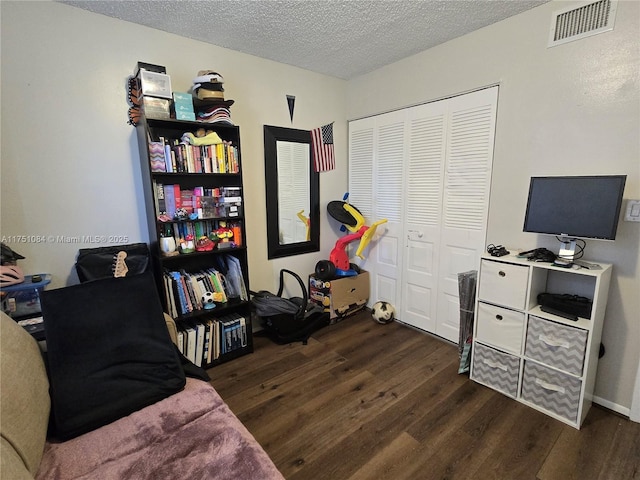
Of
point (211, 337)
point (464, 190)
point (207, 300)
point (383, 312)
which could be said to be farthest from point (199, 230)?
point (464, 190)

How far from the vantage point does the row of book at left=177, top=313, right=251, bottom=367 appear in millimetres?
2205

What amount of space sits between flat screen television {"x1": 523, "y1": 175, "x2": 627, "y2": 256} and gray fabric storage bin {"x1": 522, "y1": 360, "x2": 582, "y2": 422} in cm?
82

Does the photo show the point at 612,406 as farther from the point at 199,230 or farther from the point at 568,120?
the point at 199,230

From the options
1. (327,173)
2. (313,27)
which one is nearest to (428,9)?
(313,27)

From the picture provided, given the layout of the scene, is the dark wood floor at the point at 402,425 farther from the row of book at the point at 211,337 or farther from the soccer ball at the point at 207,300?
the soccer ball at the point at 207,300

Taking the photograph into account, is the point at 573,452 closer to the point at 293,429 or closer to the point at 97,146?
the point at 293,429

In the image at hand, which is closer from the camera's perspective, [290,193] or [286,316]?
[286,316]

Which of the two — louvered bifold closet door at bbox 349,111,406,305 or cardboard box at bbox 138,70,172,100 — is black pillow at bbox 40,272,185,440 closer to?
cardboard box at bbox 138,70,172,100

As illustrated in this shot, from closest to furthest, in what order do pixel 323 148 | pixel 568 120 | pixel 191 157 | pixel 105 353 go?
pixel 105 353 < pixel 568 120 < pixel 191 157 < pixel 323 148

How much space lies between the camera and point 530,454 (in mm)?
1561

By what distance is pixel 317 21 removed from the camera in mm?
2055

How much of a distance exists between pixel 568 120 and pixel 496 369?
167 centimetres

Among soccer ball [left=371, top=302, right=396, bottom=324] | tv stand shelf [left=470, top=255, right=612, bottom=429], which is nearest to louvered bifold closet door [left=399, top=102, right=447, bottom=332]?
soccer ball [left=371, top=302, right=396, bottom=324]

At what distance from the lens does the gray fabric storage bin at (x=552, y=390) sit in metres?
1.71
